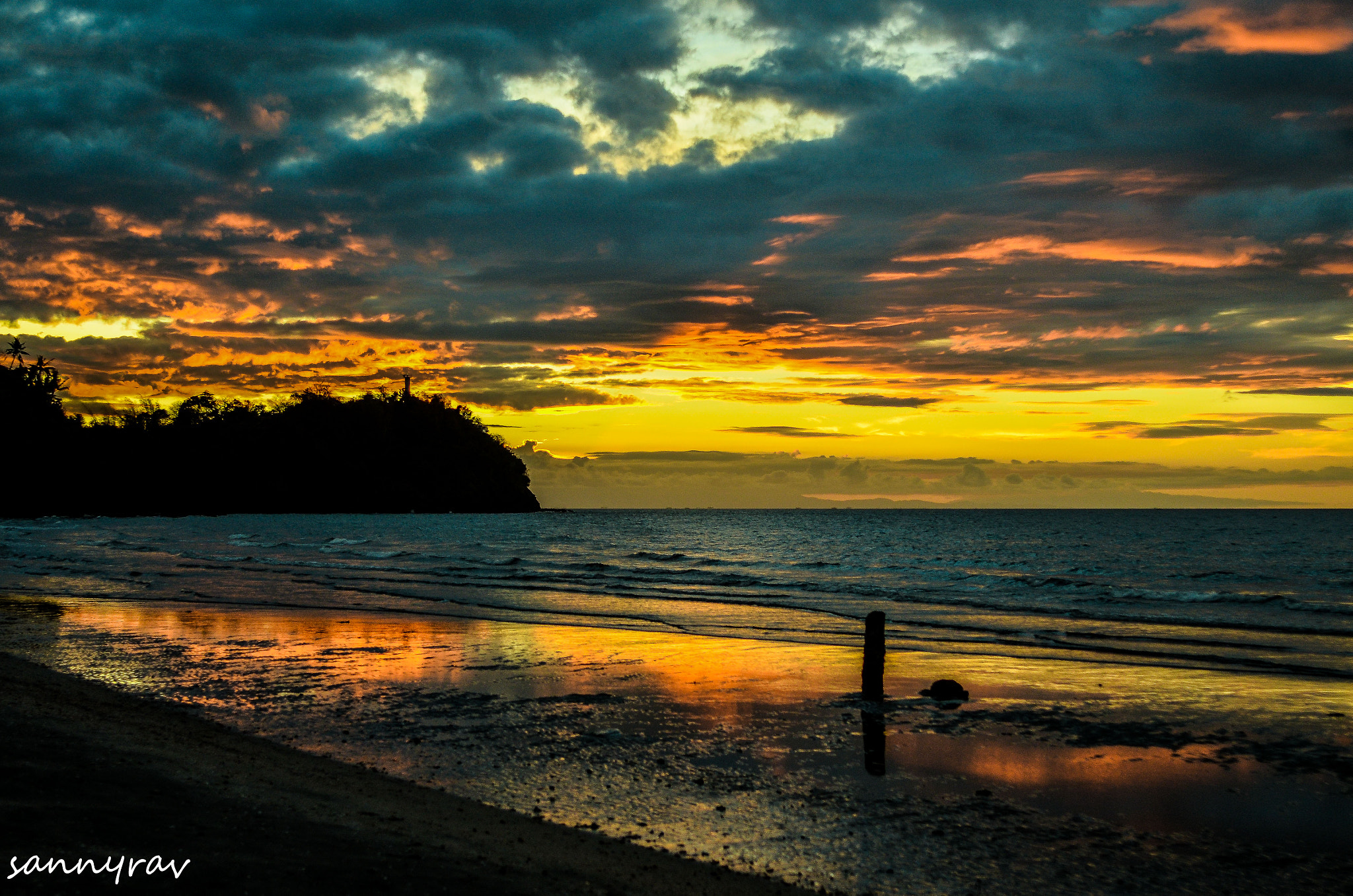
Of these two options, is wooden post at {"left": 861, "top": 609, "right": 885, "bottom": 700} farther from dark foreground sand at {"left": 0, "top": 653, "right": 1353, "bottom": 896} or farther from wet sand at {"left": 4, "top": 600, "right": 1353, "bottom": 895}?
dark foreground sand at {"left": 0, "top": 653, "right": 1353, "bottom": 896}

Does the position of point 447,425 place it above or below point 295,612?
above

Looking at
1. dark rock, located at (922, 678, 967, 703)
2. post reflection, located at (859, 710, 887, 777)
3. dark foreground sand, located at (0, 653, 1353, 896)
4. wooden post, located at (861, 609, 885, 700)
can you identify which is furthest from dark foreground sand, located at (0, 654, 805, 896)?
dark rock, located at (922, 678, 967, 703)

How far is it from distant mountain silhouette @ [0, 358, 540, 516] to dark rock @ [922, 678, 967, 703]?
438 ft

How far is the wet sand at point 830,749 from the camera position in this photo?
750cm

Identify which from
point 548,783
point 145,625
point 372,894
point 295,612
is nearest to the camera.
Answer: point 372,894

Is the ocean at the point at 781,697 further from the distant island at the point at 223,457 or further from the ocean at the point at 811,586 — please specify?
the distant island at the point at 223,457

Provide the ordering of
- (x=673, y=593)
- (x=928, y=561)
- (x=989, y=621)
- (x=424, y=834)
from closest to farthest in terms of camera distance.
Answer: (x=424, y=834), (x=989, y=621), (x=673, y=593), (x=928, y=561)

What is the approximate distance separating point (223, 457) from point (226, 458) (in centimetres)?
50

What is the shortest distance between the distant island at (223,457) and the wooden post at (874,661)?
133 metres

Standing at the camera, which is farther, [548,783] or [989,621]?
[989,621]

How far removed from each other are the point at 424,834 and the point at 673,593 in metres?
27.1

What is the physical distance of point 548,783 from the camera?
9.03 metres

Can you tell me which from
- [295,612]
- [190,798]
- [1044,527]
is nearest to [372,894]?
[190,798]

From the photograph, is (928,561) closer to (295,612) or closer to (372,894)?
(295,612)
